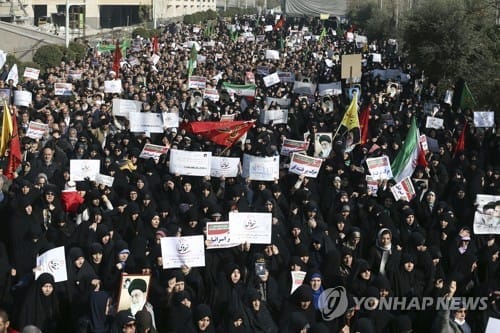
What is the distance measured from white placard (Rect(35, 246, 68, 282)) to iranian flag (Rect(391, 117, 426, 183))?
6.41m

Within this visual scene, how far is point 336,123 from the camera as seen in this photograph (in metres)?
17.8

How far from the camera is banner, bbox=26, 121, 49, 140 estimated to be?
48.5 ft

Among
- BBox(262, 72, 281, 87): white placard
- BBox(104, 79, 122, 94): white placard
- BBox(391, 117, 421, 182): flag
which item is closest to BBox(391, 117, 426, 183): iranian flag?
BBox(391, 117, 421, 182): flag

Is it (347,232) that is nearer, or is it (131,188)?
(347,232)

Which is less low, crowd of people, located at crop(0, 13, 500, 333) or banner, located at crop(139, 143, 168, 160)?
banner, located at crop(139, 143, 168, 160)

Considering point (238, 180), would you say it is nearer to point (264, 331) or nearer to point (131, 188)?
point (131, 188)

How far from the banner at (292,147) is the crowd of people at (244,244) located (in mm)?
125

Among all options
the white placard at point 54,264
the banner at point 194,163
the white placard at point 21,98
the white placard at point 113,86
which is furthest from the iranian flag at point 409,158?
the white placard at point 113,86

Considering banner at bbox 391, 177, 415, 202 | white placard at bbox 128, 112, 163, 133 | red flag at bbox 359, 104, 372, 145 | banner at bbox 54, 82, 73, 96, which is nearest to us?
banner at bbox 391, 177, 415, 202

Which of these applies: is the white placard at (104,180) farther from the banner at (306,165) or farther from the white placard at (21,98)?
the white placard at (21,98)

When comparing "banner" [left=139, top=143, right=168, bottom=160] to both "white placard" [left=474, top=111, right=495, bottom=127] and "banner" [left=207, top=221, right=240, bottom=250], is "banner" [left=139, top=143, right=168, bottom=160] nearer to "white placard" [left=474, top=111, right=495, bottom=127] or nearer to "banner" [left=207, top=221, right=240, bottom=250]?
"banner" [left=207, top=221, right=240, bottom=250]

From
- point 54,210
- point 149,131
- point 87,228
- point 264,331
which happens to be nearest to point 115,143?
point 149,131

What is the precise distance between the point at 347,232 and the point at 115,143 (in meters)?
5.60

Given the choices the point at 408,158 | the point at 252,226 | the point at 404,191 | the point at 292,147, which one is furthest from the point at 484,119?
the point at 252,226
